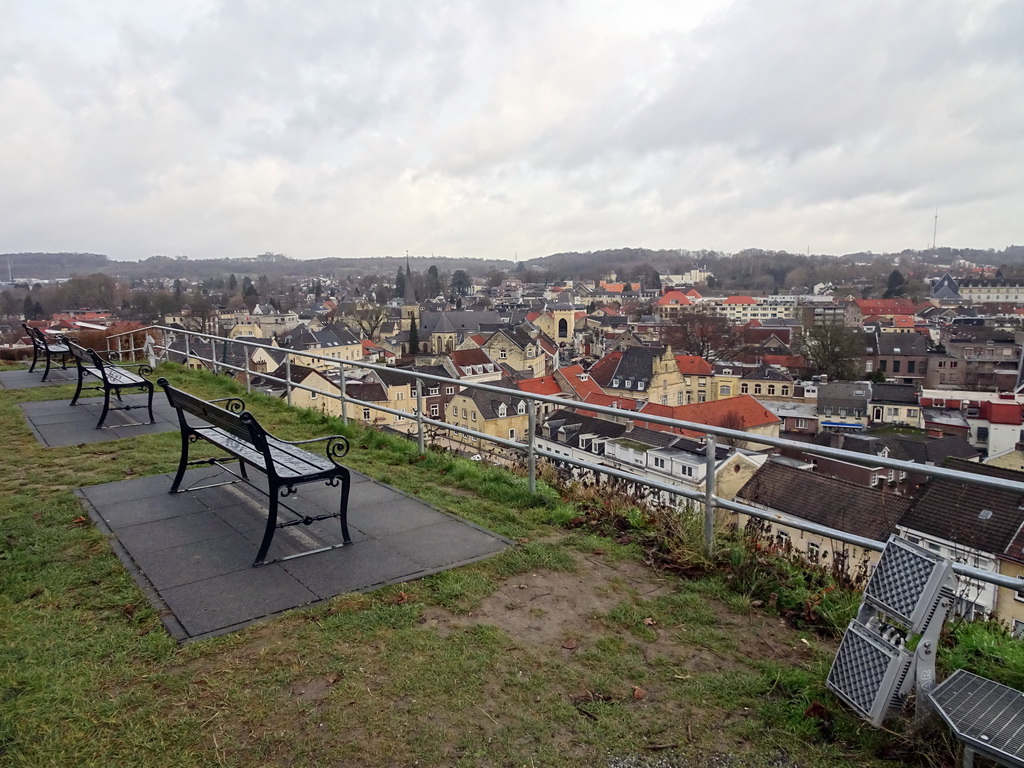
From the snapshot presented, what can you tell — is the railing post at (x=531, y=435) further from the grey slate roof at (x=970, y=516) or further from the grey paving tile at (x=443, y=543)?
the grey slate roof at (x=970, y=516)

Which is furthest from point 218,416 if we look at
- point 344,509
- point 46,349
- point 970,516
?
point 46,349

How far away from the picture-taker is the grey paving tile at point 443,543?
4.05m

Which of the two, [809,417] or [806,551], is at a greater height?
[806,551]

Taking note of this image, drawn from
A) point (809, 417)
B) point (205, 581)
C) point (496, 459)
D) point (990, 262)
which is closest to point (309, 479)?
point (205, 581)

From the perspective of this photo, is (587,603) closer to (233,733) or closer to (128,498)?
(233,733)

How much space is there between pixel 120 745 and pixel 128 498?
3.10 meters

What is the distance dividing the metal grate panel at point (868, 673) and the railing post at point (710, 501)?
1.39 meters

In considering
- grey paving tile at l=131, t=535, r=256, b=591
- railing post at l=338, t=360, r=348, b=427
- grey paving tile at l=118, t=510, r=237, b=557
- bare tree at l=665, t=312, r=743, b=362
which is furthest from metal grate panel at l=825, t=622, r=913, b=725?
bare tree at l=665, t=312, r=743, b=362

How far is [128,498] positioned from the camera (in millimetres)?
5074

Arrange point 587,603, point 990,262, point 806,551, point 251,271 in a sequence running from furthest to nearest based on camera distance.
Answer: point 251,271 < point 990,262 < point 806,551 < point 587,603

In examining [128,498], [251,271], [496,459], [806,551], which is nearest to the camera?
[806,551]

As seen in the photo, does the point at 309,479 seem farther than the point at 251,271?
No

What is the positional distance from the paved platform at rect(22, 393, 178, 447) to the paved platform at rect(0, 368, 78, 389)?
1.72 m

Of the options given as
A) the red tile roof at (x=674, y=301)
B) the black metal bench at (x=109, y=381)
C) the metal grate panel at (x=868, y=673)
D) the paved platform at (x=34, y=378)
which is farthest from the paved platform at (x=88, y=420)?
the red tile roof at (x=674, y=301)
